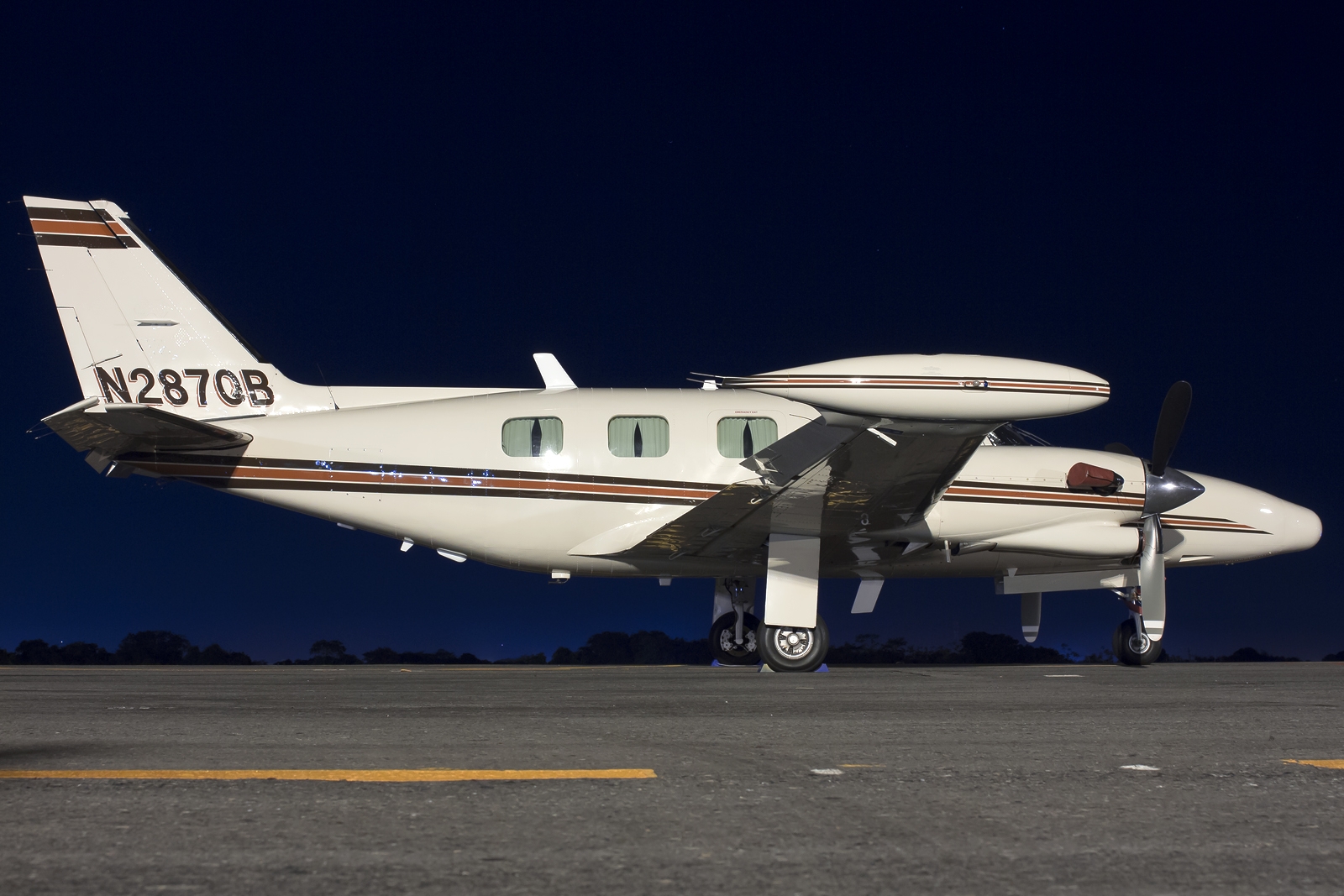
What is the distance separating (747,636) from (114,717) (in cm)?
1032

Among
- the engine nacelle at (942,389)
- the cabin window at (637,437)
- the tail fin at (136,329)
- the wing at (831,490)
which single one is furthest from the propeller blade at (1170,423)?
the tail fin at (136,329)

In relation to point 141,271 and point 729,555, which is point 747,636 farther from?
point 141,271

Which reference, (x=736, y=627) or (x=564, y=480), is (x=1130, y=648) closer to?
(x=736, y=627)

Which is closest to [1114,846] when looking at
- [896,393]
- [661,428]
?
[896,393]

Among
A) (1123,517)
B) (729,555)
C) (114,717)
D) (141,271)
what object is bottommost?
(114,717)

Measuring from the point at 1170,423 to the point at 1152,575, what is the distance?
78.2 inches

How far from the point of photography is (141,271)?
13711 millimetres

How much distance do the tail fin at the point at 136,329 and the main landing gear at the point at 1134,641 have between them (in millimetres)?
11429

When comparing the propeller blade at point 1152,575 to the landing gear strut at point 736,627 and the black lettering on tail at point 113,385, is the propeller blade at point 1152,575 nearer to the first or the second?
the landing gear strut at point 736,627

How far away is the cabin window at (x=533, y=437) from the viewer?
42.7 feet

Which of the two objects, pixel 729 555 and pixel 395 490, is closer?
pixel 395 490

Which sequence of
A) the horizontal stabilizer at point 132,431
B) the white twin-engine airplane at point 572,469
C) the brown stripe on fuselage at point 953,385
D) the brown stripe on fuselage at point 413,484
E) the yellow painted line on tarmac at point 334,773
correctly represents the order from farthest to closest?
the brown stripe on fuselage at point 413,484 < the white twin-engine airplane at point 572,469 < the horizontal stabilizer at point 132,431 < the brown stripe on fuselage at point 953,385 < the yellow painted line on tarmac at point 334,773

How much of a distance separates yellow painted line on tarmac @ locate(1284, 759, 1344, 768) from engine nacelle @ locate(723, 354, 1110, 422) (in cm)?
451

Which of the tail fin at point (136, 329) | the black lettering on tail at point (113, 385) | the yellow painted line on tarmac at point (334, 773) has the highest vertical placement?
the tail fin at point (136, 329)
